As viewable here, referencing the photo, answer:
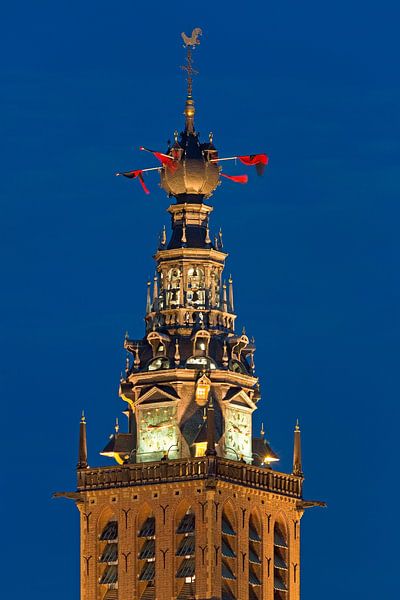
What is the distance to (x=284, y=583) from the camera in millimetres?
148500

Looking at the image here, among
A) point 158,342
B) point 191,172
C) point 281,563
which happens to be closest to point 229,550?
point 281,563

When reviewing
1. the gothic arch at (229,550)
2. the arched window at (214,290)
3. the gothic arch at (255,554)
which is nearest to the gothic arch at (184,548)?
the gothic arch at (229,550)

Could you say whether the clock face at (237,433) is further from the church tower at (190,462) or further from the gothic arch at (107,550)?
the gothic arch at (107,550)

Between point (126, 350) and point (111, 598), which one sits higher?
point (126, 350)

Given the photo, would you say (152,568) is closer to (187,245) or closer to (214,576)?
(214,576)

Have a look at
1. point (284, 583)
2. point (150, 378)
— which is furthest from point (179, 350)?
point (284, 583)

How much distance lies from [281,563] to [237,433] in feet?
19.2

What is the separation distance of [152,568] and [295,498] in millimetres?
7660

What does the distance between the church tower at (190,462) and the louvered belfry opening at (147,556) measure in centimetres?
4

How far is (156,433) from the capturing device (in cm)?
14775

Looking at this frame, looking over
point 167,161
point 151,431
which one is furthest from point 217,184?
point 151,431

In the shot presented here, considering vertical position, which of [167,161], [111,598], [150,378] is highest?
[167,161]

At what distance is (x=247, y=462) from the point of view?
148375mm

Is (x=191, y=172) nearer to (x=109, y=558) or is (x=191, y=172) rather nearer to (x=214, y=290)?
(x=214, y=290)
